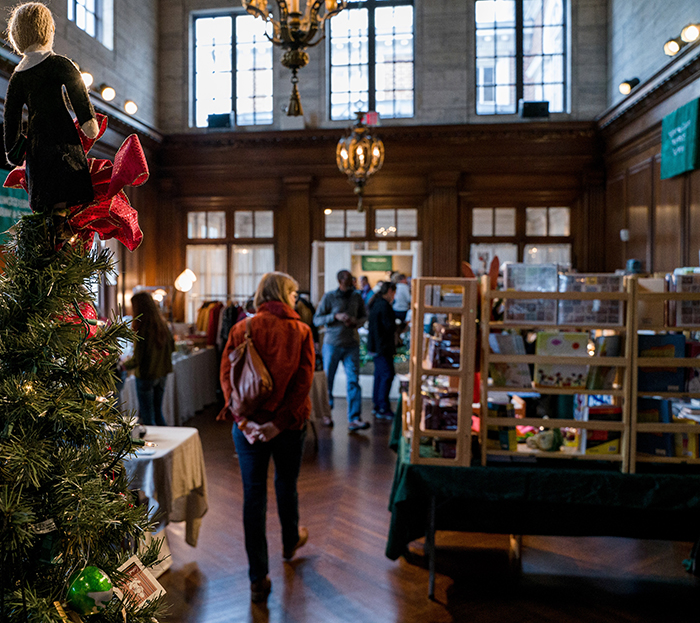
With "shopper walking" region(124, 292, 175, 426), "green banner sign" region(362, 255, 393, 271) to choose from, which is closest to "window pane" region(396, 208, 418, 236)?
"green banner sign" region(362, 255, 393, 271)

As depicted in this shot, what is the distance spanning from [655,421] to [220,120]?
8528mm

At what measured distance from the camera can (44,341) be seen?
1095mm

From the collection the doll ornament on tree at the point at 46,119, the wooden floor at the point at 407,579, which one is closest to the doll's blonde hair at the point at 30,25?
the doll ornament on tree at the point at 46,119

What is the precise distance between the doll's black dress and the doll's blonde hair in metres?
0.05

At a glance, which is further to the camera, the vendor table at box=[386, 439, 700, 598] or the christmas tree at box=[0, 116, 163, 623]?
the vendor table at box=[386, 439, 700, 598]

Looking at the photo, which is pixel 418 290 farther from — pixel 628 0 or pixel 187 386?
pixel 628 0

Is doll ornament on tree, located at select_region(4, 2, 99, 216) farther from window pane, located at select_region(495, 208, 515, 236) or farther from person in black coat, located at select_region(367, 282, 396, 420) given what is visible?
window pane, located at select_region(495, 208, 515, 236)

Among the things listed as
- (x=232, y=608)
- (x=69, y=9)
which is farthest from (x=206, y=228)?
(x=232, y=608)

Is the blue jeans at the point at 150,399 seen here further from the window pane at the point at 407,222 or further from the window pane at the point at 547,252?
the window pane at the point at 547,252

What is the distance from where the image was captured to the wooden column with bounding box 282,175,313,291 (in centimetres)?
958

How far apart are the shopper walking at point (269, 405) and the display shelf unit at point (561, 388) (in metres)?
0.93

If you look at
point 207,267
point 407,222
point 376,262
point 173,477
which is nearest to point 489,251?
point 407,222

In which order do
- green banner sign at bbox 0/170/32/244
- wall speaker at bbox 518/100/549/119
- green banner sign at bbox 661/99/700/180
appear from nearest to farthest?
green banner sign at bbox 0/170/32/244 < green banner sign at bbox 661/99/700/180 < wall speaker at bbox 518/100/549/119

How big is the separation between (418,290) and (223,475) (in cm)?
280
